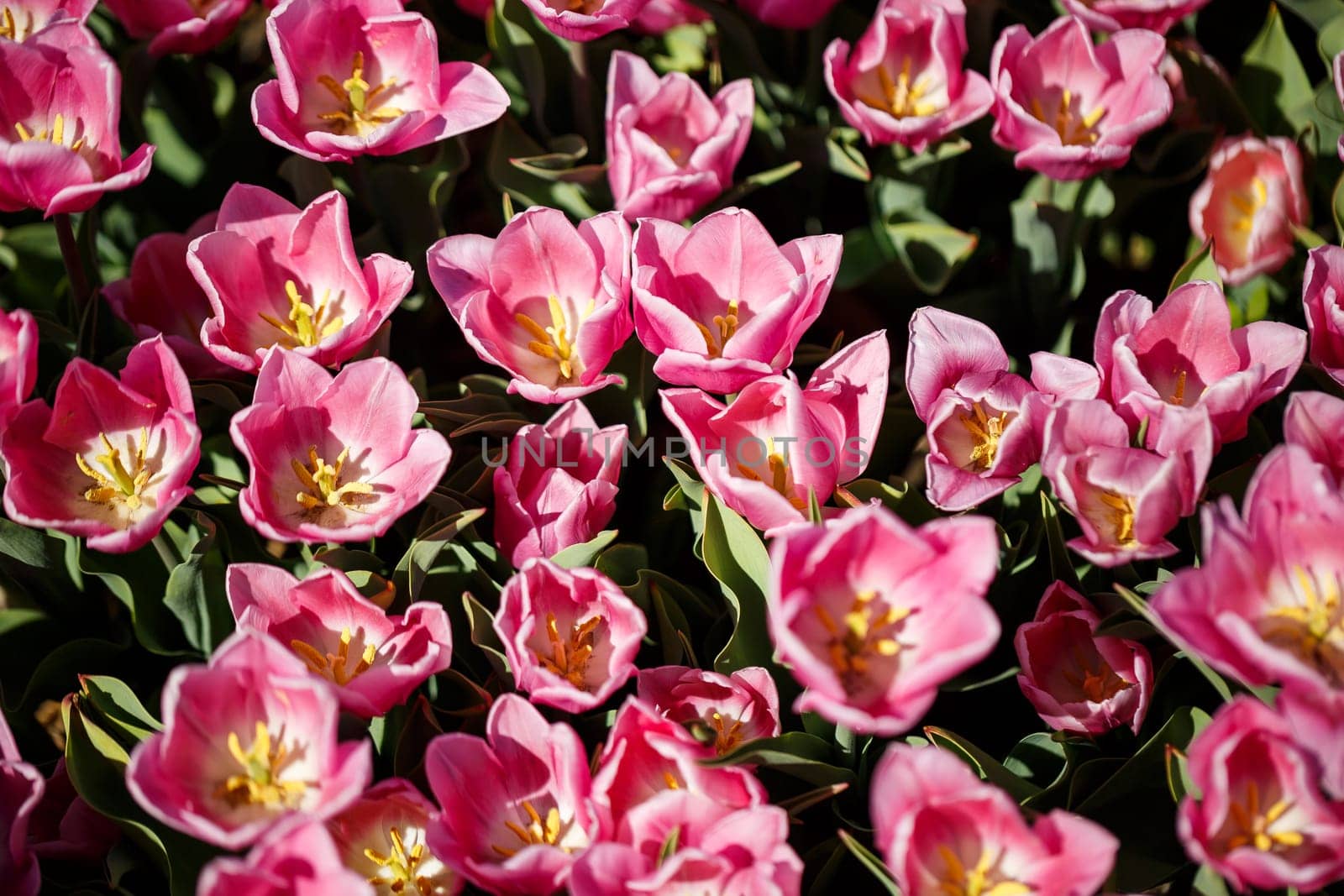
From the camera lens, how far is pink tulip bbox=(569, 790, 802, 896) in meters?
1.03

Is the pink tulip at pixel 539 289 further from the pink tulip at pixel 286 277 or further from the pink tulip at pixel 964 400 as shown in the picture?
the pink tulip at pixel 964 400

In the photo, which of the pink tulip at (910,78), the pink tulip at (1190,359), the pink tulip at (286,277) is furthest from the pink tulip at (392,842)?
the pink tulip at (910,78)

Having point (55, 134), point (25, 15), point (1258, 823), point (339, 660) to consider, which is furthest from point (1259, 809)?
point (25, 15)

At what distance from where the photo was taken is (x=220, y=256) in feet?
4.64

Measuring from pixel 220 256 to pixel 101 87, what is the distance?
0.86 ft

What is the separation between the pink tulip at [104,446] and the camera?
1.25 meters

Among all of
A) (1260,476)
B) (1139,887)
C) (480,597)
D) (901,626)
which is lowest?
(1139,887)

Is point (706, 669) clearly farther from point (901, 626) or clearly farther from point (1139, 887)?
point (1139, 887)

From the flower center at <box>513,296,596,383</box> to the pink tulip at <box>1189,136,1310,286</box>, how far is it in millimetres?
933

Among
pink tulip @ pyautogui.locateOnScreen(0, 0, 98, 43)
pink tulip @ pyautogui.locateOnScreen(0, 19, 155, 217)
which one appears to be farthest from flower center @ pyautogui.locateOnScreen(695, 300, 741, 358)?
pink tulip @ pyautogui.locateOnScreen(0, 0, 98, 43)

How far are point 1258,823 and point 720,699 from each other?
19.9 inches

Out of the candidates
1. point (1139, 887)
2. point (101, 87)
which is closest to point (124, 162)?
point (101, 87)

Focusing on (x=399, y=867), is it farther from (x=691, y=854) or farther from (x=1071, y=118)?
(x=1071, y=118)

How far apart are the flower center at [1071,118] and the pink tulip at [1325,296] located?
1.35 feet
